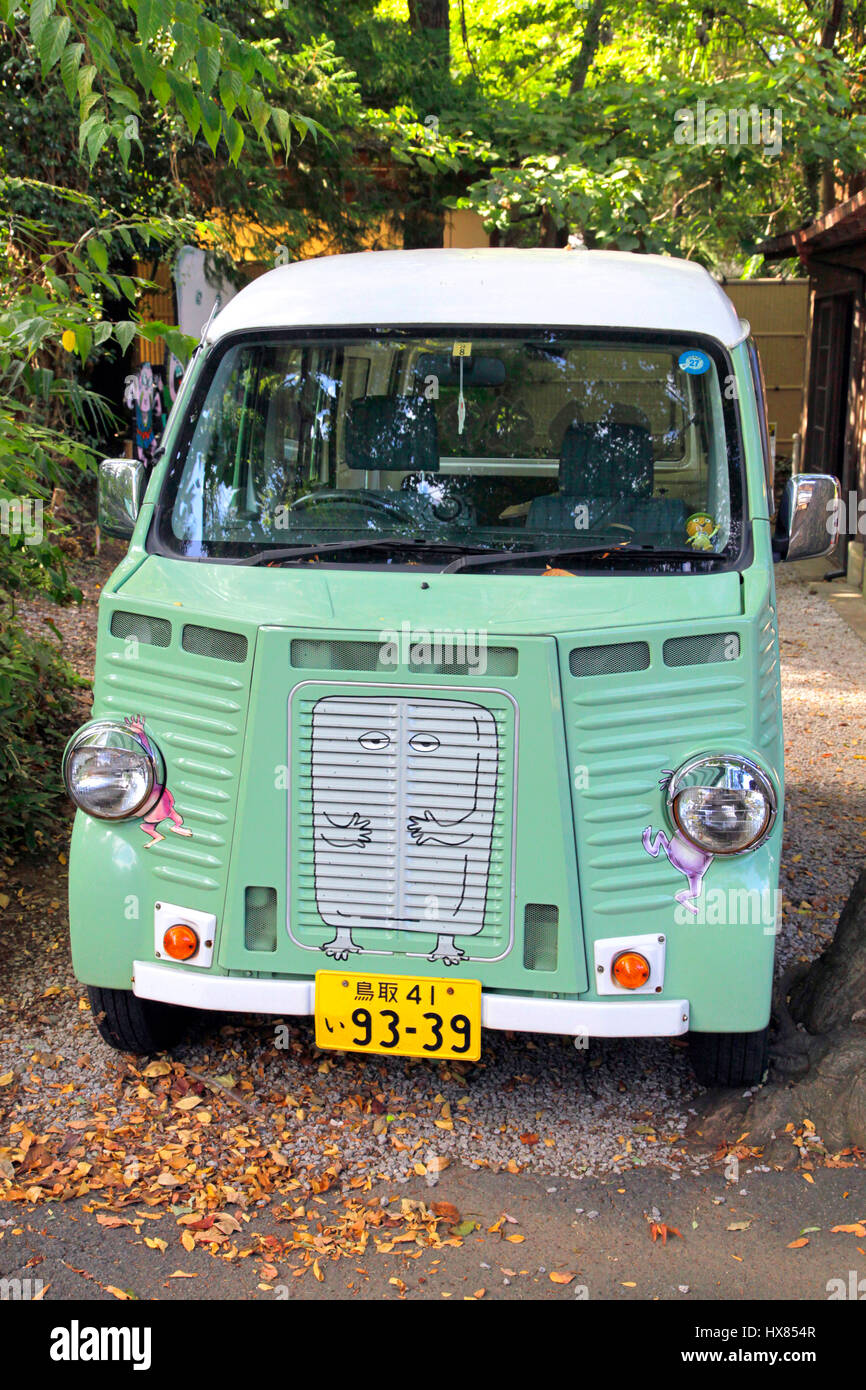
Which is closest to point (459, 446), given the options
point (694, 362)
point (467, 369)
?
point (467, 369)

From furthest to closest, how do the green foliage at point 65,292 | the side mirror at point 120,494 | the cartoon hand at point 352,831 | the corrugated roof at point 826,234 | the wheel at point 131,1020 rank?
the corrugated roof at point 826,234 < the side mirror at point 120,494 < the wheel at point 131,1020 < the green foliage at point 65,292 < the cartoon hand at point 352,831

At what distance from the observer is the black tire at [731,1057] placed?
356 centimetres

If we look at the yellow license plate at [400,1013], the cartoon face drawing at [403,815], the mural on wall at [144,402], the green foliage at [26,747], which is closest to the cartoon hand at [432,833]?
the cartoon face drawing at [403,815]

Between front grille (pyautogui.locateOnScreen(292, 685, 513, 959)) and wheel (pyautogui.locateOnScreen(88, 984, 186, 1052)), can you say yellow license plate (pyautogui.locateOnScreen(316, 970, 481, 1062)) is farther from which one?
wheel (pyautogui.locateOnScreen(88, 984, 186, 1052))

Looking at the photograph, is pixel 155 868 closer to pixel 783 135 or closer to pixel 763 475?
pixel 763 475

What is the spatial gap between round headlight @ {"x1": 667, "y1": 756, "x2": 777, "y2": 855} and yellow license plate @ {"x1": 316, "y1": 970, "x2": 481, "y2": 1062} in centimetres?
71

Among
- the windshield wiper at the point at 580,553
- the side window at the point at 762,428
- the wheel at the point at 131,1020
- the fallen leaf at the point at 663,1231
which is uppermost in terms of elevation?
the side window at the point at 762,428

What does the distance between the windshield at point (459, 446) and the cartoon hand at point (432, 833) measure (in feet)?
2.90

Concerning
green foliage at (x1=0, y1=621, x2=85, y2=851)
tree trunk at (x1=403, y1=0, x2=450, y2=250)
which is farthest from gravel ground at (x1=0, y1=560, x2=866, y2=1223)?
tree trunk at (x1=403, y1=0, x2=450, y2=250)

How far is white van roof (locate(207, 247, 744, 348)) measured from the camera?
393 cm

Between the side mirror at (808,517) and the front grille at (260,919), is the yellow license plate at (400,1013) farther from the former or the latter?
the side mirror at (808,517)

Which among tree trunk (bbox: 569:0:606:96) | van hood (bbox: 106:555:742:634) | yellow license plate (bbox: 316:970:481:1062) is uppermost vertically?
tree trunk (bbox: 569:0:606:96)

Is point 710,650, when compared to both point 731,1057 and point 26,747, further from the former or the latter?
point 26,747

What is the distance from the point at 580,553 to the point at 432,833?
0.97 m
